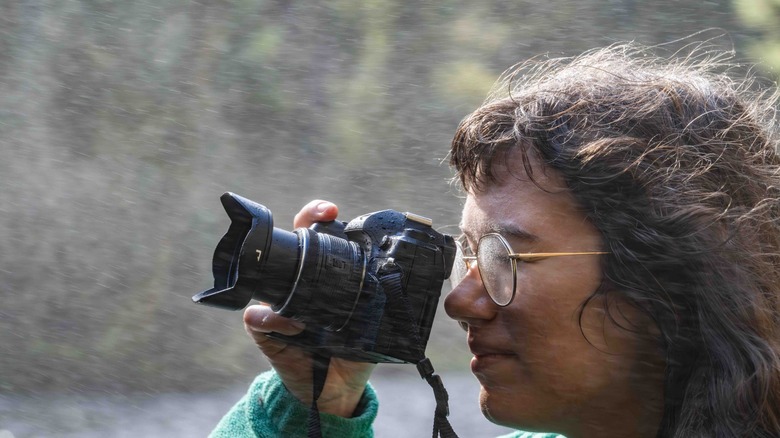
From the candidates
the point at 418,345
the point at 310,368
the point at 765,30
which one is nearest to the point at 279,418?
the point at 310,368

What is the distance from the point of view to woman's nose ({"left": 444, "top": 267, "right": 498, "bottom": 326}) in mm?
953

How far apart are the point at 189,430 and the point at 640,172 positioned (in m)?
1.53

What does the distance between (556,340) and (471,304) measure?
0.11 metres

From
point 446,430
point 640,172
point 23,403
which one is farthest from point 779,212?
point 23,403

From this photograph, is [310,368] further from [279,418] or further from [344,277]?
[344,277]

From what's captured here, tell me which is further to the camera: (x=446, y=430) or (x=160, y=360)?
(x=160, y=360)

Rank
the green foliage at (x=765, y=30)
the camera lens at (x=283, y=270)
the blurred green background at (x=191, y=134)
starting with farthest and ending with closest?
the blurred green background at (x=191, y=134) → the green foliage at (x=765, y=30) → the camera lens at (x=283, y=270)

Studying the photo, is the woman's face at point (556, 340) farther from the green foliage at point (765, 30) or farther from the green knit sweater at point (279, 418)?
the green foliage at point (765, 30)

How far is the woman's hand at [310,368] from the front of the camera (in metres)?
1.17

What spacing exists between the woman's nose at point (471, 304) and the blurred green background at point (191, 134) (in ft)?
3.92

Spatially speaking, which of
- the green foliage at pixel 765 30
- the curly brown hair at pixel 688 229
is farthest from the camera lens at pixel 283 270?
the green foliage at pixel 765 30

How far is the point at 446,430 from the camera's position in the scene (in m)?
1.04

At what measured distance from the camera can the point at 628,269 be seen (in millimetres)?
902

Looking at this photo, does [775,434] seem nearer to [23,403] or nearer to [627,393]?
[627,393]
